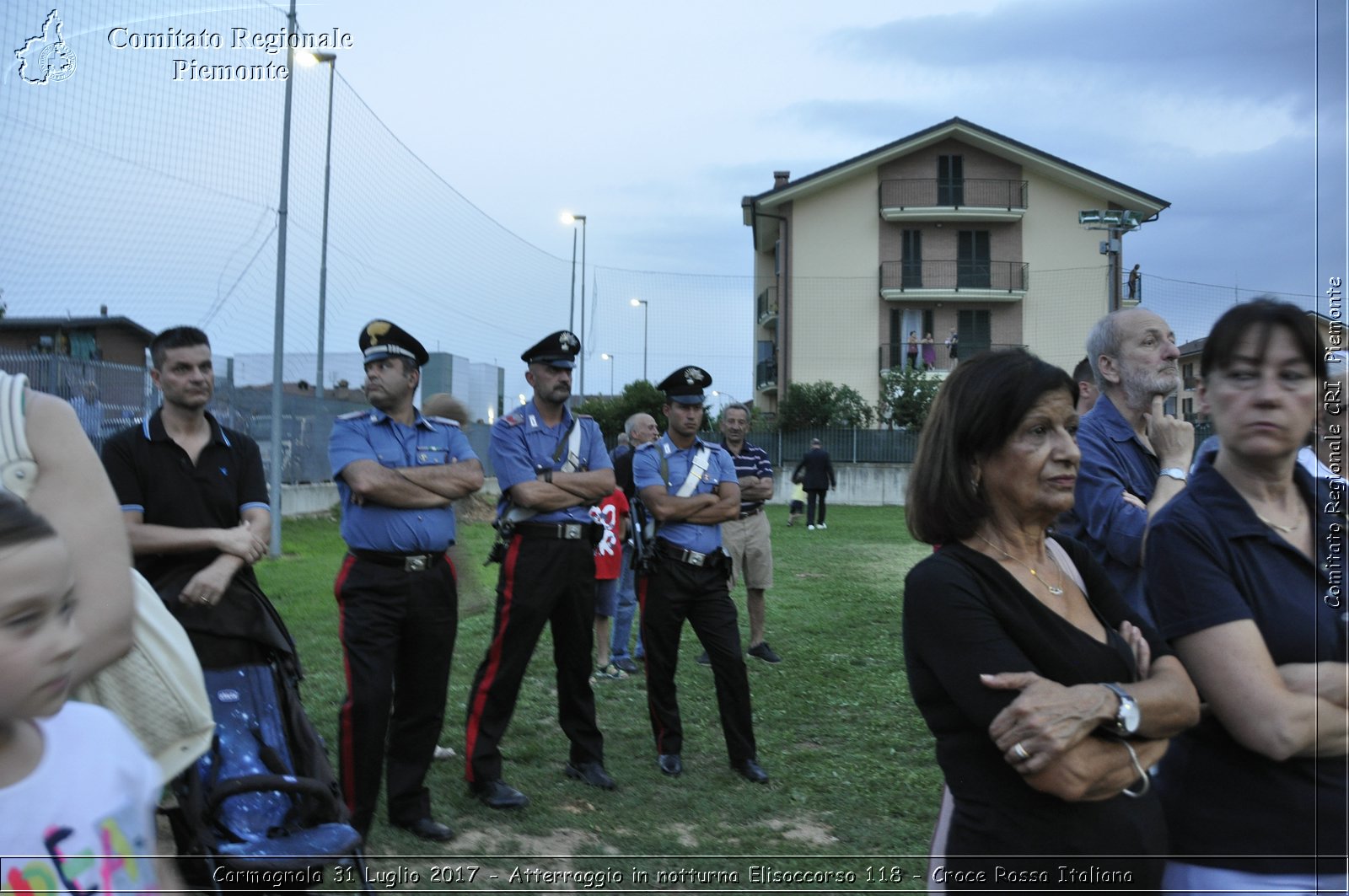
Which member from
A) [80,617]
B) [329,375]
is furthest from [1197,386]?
[329,375]

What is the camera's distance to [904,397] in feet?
116

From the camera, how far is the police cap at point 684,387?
6.77 meters

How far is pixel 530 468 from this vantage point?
18.8 feet

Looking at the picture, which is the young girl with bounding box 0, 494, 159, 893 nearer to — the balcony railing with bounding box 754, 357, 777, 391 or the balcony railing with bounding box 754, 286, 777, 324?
the balcony railing with bounding box 754, 357, 777, 391

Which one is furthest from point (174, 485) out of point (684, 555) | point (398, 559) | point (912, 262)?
point (912, 262)

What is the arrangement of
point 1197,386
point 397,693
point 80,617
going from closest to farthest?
point 80,617 < point 1197,386 < point 397,693

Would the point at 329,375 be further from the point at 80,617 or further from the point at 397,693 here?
the point at 80,617

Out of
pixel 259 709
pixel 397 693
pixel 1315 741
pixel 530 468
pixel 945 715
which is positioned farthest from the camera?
pixel 530 468

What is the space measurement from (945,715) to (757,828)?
3.15 meters

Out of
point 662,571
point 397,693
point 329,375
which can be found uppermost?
point 329,375

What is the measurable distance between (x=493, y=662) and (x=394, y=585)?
3.07 feet

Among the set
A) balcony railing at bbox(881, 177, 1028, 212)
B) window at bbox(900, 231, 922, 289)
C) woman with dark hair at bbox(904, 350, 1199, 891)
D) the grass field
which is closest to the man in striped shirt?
the grass field

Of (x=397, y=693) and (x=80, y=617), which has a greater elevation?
(x=80, y=617)

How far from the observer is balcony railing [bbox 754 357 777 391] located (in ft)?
137
